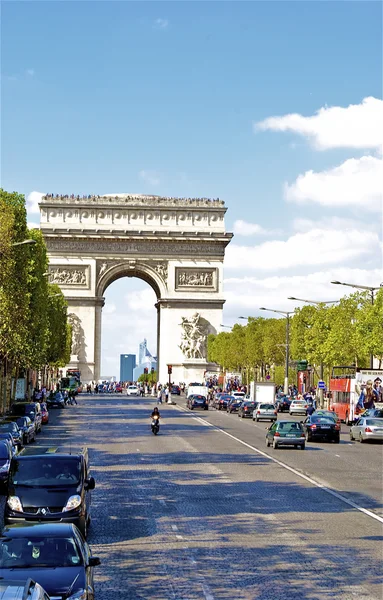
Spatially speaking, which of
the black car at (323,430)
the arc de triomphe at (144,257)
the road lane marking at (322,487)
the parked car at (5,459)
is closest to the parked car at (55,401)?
the arc de triomphe at (144,257)

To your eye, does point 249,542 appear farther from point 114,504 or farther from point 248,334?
point 248,334

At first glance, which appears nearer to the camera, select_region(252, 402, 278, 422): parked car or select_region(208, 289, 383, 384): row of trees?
select_region(252, 402, 278, 422): parked car

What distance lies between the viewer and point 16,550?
40.5 feet

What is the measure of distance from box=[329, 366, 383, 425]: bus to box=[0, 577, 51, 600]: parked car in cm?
5457

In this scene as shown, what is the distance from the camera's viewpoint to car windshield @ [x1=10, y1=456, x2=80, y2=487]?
62.1 ft

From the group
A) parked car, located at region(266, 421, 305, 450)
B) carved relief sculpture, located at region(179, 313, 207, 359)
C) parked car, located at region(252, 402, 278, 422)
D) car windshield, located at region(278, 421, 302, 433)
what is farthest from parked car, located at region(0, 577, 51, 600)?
carved relief sculpture, located at region(179, 313, 207, 359)

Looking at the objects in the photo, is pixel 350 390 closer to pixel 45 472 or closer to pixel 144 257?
pixel 45 472

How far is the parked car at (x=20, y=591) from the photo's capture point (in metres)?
9.30

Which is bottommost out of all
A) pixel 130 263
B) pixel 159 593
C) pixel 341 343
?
pixel 159 593

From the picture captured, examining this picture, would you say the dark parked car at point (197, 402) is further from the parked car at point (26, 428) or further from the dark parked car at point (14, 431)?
the dark parked car at point (14, 431)

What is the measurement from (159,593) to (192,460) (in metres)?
21.4

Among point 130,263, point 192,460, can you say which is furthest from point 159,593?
point 130,263

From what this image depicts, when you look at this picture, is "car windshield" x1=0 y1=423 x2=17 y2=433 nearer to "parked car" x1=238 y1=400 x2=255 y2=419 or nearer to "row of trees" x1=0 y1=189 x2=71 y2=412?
"row of trees" x1=0 y1=189 x2=71 y2=412

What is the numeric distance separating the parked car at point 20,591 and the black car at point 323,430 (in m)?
38.5
